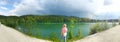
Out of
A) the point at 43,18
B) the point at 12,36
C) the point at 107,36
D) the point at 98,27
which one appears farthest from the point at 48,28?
the point at 107,36

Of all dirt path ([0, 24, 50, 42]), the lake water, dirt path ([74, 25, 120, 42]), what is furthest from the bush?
dirt path ([0, 24, 50, 42])

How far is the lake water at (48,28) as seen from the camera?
67.8 feet

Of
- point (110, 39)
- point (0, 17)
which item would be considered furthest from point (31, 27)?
point (110, 39)

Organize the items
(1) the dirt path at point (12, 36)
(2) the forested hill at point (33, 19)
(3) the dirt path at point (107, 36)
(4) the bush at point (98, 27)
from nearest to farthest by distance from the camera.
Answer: (1) the dirt path at point (12, 36) → (3) the dirt path at point (107, 36) → (2) the forested hill at point (33, 19) → (4) the bush at point (98, 27)

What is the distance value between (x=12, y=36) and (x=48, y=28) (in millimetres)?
3459

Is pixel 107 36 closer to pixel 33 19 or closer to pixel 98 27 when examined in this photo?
pixel 98 27

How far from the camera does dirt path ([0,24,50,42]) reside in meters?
17.5

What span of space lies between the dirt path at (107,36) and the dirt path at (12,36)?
106 inches

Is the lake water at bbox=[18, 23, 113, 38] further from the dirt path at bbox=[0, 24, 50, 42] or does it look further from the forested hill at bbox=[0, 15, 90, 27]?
the dirt path at bbox=[0, 24, 50, 42]

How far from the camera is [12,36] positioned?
1816 centimetres

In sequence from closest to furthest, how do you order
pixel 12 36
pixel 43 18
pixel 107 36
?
pixel 12 36
pixel 107 36
pixel 43 18

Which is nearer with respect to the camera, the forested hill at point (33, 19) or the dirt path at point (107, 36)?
the dirt path at point (107, 36)

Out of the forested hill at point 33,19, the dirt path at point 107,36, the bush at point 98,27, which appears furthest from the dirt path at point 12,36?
the bush at point 98,27

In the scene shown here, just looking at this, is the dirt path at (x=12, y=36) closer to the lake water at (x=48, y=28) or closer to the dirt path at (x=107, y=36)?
the lake water at (x=48, y=28)
